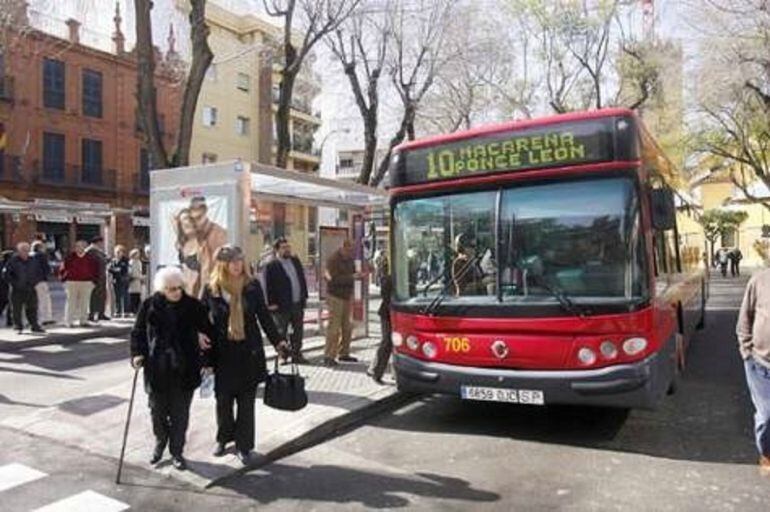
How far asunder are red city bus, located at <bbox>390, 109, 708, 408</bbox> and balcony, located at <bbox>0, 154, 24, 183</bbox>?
104ft

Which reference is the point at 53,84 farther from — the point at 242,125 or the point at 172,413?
the point at 172,413

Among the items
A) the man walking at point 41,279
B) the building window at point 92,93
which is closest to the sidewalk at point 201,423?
the man walking at point 41,279

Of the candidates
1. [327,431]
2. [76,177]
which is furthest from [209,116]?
[327,431]

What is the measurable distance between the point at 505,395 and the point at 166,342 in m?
2.85

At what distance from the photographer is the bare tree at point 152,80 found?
1280cm

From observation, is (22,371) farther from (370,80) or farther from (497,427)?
(370,80)

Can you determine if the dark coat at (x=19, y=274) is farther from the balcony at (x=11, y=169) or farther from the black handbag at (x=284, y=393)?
the balcony at (x=11, y=169)

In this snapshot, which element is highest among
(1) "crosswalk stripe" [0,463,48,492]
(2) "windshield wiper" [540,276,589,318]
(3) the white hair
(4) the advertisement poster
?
(4) the advertisement poster

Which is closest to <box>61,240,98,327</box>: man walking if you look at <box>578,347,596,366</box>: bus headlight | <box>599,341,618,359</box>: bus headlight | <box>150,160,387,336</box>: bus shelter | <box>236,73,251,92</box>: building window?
<box>150,160,387,336</box>: bus shelter

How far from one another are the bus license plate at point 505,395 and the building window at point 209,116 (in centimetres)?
4062

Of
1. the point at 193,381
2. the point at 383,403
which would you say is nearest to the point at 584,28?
the point at 383,403

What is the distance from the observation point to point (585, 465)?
602 centimetres

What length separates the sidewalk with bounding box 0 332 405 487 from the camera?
6098 mm

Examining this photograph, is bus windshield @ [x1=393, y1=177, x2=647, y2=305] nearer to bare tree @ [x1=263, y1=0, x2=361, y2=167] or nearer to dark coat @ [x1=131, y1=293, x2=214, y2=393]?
dark coat @ [x1=131, y1=293, x2=214, y2=393]
